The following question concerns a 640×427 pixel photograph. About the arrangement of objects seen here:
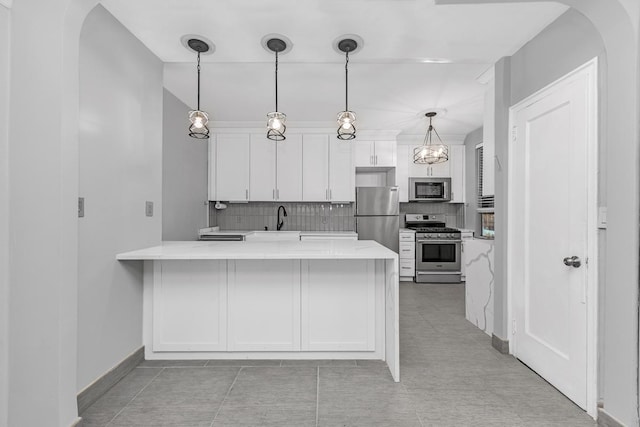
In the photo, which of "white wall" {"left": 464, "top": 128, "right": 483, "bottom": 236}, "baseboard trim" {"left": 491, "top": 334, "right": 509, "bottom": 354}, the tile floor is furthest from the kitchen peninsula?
"white wall" {"left": 464, "top": 128, "right": 483, "bottom": 236}

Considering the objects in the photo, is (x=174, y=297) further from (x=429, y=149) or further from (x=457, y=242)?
(x=457, y=242)

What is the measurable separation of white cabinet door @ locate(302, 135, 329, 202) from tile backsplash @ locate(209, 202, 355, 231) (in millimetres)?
404

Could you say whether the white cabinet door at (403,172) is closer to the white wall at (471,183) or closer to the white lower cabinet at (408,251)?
the white lower cabinet at (408,251)

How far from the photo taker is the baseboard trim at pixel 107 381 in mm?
1896

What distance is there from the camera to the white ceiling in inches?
82.2

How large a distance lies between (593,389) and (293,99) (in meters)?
3.59

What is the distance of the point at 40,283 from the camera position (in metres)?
1.52

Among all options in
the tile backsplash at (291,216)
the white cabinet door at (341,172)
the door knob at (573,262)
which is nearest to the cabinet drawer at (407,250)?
the tile backsplash at (291,216)

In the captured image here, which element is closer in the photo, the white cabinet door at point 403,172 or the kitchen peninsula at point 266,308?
the kitchen peninsula at point 266,308

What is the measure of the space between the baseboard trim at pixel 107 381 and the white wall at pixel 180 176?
4.17 feet

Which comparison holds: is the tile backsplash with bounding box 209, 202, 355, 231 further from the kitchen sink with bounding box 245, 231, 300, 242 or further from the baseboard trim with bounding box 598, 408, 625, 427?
the baseboard trim with bounding box 598, 408, 625, 427

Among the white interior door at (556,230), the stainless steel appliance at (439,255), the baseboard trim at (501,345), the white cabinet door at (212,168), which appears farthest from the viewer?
the stainless steel appliance at (439,255)

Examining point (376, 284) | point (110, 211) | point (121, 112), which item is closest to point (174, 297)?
point (110, 211)

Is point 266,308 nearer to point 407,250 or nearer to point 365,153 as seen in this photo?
point 365,153
